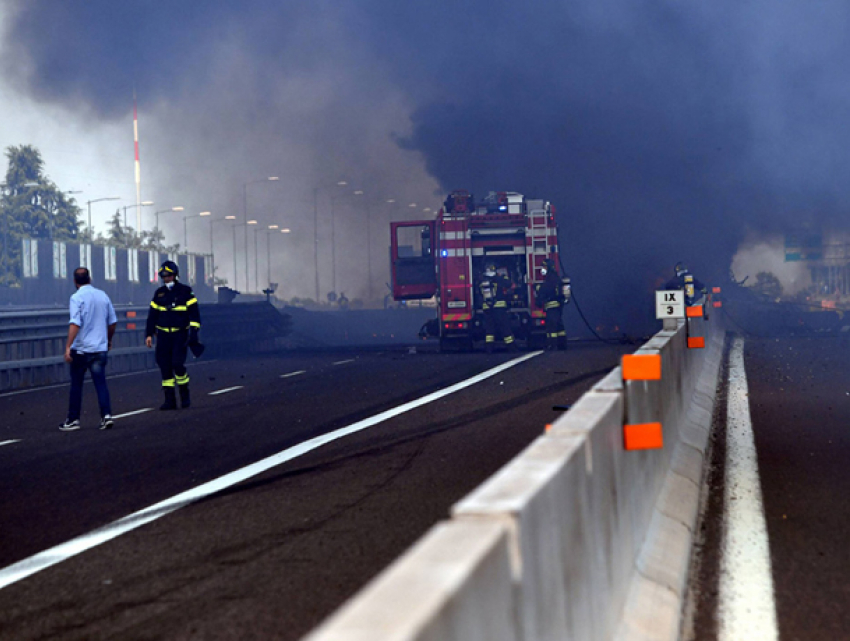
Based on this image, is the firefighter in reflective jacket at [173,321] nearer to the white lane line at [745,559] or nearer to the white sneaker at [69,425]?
the white sneaker at [69,425]

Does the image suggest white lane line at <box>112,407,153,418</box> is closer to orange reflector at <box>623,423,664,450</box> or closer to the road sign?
the road sign

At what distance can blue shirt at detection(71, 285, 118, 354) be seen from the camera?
12445 millimetres

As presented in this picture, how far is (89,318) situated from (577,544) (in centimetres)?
980

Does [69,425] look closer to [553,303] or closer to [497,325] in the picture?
[497,325]

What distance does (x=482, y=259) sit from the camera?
90.0 feet

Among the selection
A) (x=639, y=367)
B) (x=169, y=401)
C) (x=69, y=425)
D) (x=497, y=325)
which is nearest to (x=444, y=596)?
(x=639, y=367)

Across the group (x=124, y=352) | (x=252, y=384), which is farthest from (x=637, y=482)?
(x=124, y=352)

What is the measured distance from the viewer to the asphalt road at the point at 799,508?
4.98 m

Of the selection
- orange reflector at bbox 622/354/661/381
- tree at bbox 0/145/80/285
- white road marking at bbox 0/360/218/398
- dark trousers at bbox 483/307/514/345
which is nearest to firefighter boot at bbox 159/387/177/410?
white road marking at bbox 0/360/218/398

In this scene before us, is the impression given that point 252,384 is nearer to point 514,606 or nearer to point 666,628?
point 666,628

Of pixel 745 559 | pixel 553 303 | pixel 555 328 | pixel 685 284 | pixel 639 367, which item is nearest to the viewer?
pixel 745 559

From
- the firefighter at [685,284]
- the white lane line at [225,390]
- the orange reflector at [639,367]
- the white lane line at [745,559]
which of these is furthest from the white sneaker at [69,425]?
the firefighter at [685,284]

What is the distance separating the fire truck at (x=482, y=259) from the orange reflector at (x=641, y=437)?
2097cm

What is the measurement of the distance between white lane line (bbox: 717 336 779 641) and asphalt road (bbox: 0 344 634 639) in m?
1.61
